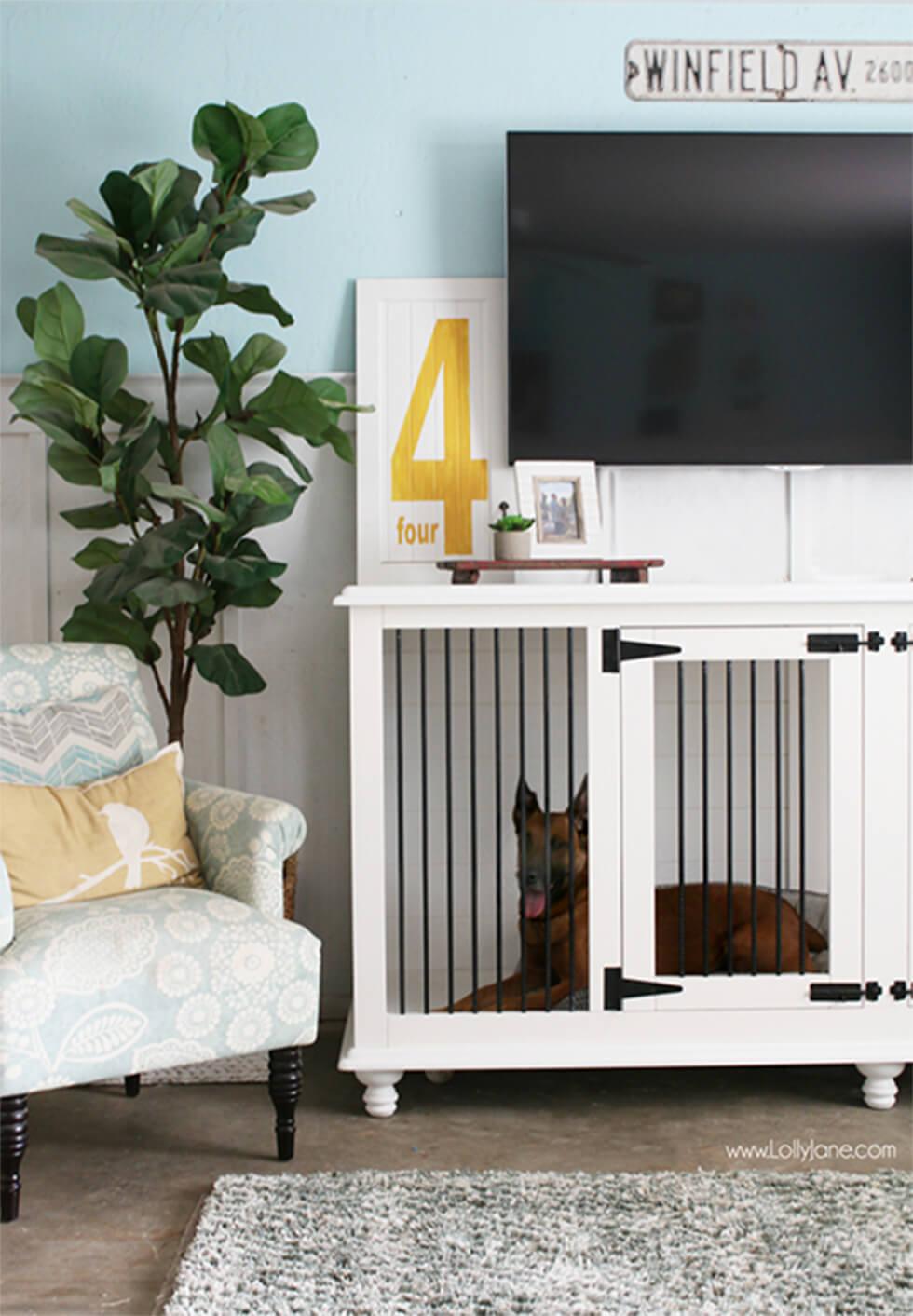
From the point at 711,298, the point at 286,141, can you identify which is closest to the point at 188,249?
the point at 286,141

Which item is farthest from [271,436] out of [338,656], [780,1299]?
[780,1299]

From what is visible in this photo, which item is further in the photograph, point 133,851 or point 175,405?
point 175,405

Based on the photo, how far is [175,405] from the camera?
9.18 feet

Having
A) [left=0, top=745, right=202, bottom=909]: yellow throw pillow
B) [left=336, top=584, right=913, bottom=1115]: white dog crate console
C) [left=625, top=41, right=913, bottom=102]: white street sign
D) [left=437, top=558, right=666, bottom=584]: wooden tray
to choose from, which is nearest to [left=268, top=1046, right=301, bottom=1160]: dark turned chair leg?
[left=336, top=584, right=913, bottom=1115]: white dog crate console

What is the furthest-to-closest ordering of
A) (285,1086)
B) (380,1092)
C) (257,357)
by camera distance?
(257,357) < (380,1092) < (285,1086)

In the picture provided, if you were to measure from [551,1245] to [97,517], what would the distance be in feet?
5.65

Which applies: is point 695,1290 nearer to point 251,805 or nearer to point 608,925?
point 608,925

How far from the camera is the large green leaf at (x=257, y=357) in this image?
8.69ft

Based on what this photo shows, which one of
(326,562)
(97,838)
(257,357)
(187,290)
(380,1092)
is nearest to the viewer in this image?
(97,838)

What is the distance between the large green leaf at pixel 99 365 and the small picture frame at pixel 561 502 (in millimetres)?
856

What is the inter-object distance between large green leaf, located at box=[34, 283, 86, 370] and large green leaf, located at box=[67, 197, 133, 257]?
0.17m

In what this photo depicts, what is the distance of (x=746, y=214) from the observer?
284 centimetres

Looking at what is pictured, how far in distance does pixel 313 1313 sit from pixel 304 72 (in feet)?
8.34

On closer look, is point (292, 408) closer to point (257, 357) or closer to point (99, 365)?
point (257, 357)
